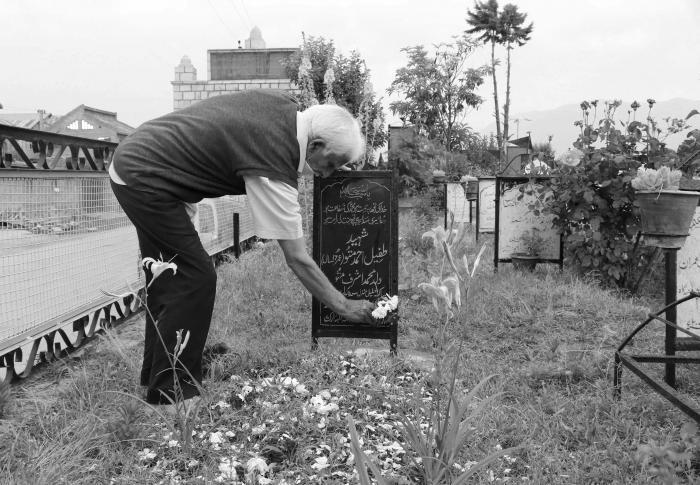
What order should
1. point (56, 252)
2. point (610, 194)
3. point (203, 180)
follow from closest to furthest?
point (203, 180) → point (56, 252) → point (610, 194)

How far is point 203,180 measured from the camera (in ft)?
9.25

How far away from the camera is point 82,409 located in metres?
2.77

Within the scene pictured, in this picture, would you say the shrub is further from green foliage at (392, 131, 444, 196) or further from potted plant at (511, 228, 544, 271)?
green foliage at (392, 131, 444, 196)

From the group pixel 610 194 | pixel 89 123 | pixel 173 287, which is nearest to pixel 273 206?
pixel 173 287

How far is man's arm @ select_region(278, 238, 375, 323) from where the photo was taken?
9.16 ft

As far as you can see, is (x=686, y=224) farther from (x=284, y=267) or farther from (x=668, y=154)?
(x=284, y=267)

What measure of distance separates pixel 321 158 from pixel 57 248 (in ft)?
6.20

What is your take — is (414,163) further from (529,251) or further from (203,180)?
(203,180)

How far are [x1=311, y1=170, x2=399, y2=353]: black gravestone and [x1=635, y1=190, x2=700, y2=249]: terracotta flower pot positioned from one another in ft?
4.30

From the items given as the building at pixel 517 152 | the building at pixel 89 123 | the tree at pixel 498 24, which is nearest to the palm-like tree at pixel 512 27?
the tree at pixel 498 24

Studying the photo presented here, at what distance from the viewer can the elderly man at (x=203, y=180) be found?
2727 millimetres

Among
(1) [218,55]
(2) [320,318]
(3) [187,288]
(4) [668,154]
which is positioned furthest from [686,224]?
(1) [218,55]

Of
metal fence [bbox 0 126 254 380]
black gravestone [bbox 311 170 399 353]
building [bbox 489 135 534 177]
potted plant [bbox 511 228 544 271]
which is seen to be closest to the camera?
metal fence [bbox 0 126 254 380]

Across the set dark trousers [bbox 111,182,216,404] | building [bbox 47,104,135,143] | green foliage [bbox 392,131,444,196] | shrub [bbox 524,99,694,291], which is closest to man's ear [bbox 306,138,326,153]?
dark trousers [bbox 111,182,216,404]
